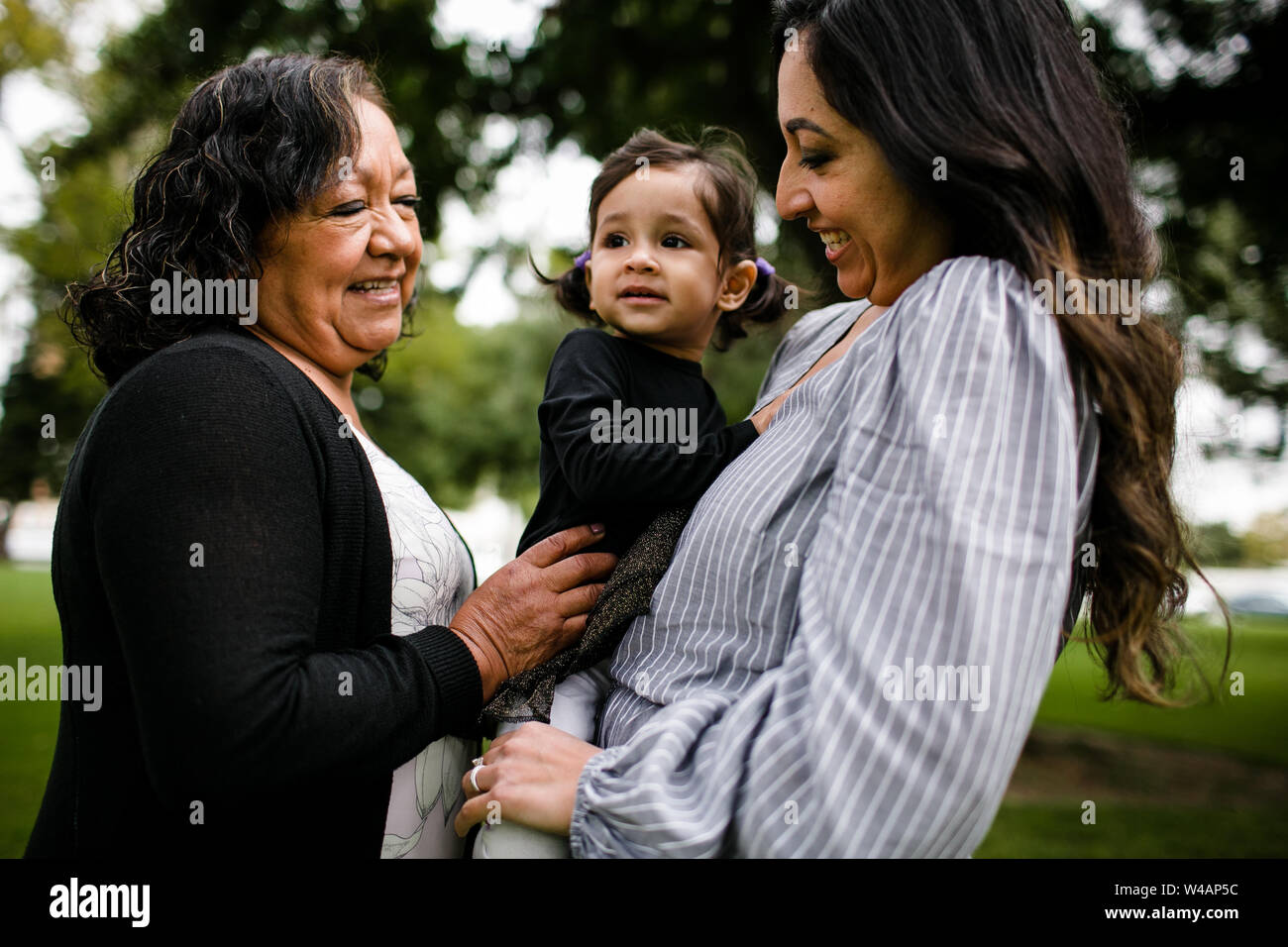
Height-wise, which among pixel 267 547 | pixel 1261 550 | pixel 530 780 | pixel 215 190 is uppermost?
pixel 1261 550

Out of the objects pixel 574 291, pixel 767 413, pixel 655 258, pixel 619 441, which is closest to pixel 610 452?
pixel 619 441

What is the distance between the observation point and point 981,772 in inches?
55.0

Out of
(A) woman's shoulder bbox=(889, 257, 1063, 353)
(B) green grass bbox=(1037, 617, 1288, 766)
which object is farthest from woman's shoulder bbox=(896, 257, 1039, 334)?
(B) green grass bbox=(1037, 617, 1288, 766)

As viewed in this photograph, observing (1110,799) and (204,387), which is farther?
(1110,799)

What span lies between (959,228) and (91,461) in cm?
164

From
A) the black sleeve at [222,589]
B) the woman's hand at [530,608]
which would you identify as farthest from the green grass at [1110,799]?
the black sleeve at [222,589]

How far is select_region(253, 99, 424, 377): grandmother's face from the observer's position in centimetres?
209

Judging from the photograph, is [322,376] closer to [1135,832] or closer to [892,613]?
[892,613]

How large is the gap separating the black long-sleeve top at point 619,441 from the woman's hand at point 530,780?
0.58m

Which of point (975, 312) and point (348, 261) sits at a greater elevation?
point (348, 261)

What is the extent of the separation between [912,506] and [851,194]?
671 mm

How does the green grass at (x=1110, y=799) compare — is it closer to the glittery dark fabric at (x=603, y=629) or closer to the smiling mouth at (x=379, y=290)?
the glittery dark fabric at (x=603, y=629)

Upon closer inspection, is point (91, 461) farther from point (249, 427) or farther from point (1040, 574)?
point (1040, 574)

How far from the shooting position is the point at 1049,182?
163cm
